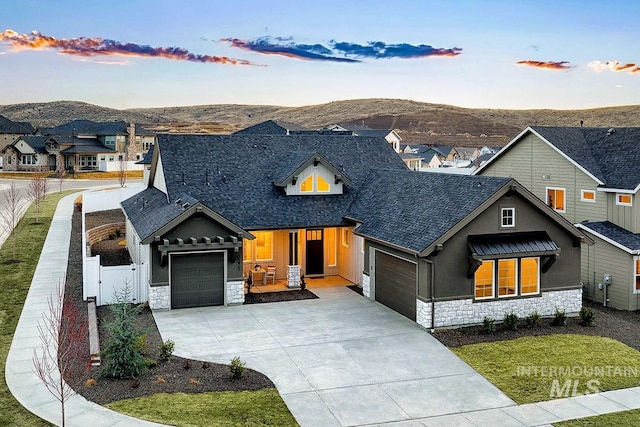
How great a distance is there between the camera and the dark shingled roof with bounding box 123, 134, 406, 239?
24656 mm

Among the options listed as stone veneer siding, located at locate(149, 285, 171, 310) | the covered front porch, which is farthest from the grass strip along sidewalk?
the covered front porch

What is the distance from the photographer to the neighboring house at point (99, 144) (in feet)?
262

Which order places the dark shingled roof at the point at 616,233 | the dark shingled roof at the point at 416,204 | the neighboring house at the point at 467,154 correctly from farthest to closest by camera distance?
1. the neighboring house at the point at 467,154
2. the dark shingled roof at the point at 616,233
3. the dark shingled roof at the point at 416,204

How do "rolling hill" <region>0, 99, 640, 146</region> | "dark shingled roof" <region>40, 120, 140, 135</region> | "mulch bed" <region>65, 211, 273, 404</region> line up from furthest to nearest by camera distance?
1. "rolling hill" <region>0, 99, 640, 146</region>
2. "dark shingled roof" <region>40, 120, 140, 135</region>
3. "mulch bed" <region>65, 211, 273, 404</region>

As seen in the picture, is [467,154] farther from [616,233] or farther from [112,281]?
[112,281]

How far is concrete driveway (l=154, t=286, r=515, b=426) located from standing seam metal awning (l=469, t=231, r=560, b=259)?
3.13 meters

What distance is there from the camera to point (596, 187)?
24.4 m

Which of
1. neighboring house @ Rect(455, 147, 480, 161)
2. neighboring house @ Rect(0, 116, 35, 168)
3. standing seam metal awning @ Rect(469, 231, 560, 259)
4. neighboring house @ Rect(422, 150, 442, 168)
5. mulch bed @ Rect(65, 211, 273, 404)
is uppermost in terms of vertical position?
neighboring house @ Rect(0, 116, 35, 168)

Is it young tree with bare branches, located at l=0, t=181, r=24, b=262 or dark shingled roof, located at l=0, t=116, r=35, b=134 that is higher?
dark shingled roof, located at l=0, t=116, r=35, b=134

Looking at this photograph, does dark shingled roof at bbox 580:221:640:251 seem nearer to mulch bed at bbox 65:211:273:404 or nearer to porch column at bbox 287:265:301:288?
porch column at bbox 287:265:301:288

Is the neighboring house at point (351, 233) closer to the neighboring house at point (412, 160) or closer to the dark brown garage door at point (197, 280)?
the dark brown garage door at point (197, 280)

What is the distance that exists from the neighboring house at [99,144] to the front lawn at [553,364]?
68771mm

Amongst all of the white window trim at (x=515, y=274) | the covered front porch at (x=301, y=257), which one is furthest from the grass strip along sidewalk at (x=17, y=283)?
the white window trim at (x=515, y=274)

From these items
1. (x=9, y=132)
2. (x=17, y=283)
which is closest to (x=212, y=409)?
(x=17, y=283)
